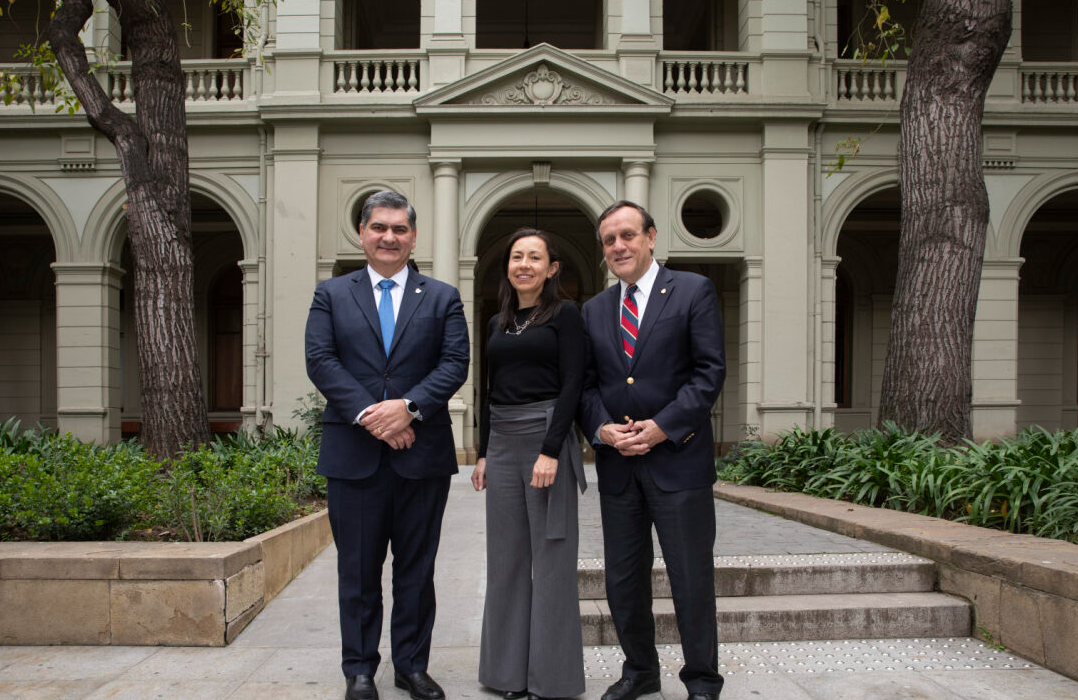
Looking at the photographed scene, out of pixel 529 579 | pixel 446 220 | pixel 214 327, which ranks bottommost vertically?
pixel 529 579

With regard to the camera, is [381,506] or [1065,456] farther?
[1065,456]

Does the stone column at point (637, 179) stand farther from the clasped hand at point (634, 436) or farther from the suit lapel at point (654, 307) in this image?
the clasped hand at point (634, 436)

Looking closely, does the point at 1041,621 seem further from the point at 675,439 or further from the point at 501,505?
the point at 501,505

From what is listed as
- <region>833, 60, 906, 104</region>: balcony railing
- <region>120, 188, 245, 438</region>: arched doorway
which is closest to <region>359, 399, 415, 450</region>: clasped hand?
<region>833, 60, 906, 104</region>: balcony railing

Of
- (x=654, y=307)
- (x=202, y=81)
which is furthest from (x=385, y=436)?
(x=202, y=81)

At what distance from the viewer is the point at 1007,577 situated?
4.36m

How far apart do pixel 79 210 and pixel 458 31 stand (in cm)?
749

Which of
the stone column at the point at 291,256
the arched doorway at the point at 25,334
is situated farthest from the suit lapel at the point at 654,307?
the arched doorway at the point at 25,334

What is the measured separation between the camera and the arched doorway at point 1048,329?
57.6 feet

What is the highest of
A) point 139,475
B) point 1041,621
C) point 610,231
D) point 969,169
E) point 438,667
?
point 969,169

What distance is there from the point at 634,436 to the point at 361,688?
1652 mm

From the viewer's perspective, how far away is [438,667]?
13.5 feet

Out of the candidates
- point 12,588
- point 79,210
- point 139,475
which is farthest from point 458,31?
point 12,588

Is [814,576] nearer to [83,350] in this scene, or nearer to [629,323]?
[629,323]
